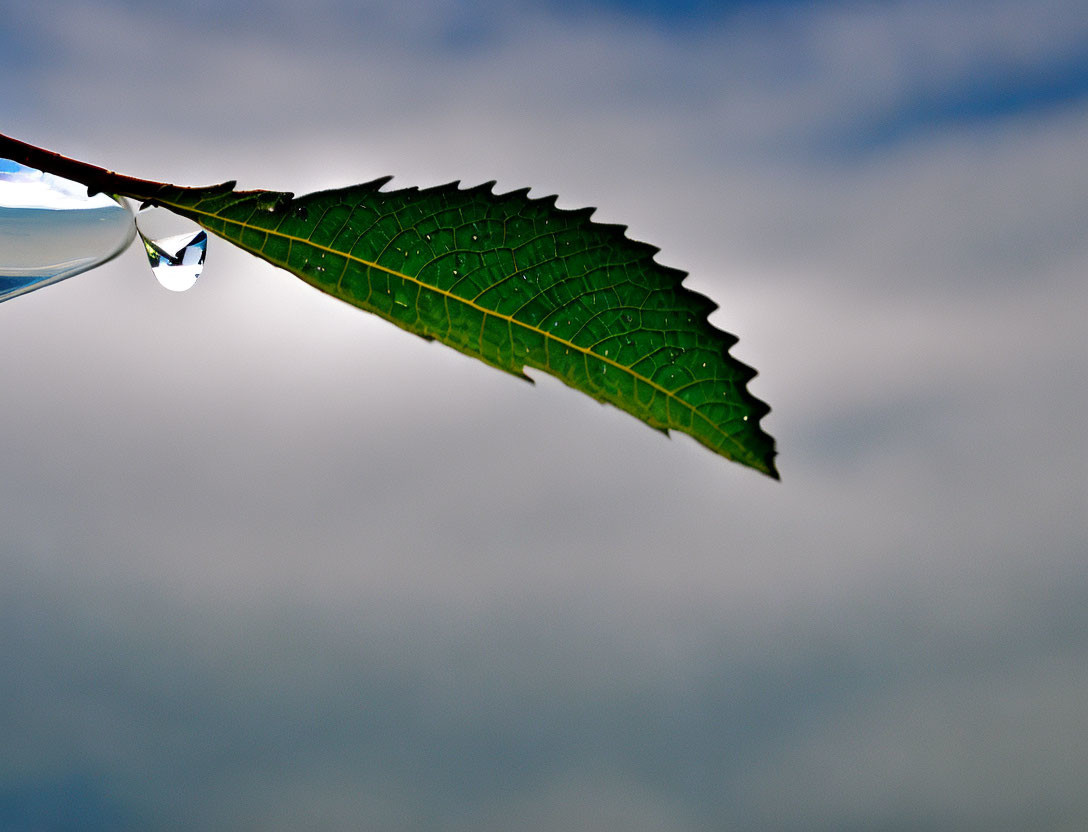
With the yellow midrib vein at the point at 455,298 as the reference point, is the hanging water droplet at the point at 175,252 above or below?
above

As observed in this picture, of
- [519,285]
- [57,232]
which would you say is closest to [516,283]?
[519,285]

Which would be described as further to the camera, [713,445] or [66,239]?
[66,239]

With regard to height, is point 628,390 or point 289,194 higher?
point 289,194

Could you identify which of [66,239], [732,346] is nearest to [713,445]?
[732,346]

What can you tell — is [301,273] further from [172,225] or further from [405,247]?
[172,225]
